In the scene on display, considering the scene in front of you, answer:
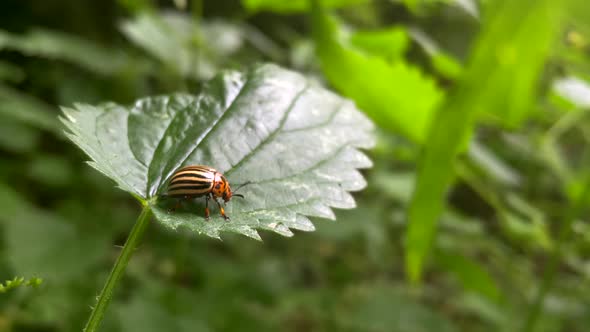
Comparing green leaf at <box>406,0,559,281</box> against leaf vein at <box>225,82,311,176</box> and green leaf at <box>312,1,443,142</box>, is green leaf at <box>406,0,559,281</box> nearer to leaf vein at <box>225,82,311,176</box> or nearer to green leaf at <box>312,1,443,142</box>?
green leaf at <box>312,1,443,142</box>

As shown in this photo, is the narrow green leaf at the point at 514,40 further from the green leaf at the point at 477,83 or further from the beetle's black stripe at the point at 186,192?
the beetle's black stripe at the point at 186,192

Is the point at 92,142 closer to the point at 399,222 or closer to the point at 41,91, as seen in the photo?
the point at 399,222

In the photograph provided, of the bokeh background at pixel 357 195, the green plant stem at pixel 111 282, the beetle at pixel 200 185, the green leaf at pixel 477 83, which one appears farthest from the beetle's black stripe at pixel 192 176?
the green leaf at pixel 477 83

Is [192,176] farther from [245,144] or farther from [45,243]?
[45,243]

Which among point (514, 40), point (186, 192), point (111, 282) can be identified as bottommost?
point (111, 282)

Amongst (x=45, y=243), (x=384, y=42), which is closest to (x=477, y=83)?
(x=384, y=42)

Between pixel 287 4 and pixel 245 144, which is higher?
pixel 287 4

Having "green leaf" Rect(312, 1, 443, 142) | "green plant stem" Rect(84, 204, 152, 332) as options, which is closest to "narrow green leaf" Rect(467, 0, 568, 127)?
"green leaf" Rect(312, 1, 443, 142)
